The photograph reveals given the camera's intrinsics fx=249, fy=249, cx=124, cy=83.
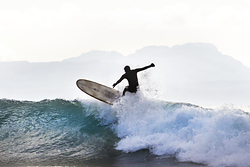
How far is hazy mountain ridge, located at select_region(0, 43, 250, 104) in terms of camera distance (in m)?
57.4

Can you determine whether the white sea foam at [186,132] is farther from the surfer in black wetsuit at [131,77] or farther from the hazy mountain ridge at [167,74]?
the hazy mountain ridge at [167,74]

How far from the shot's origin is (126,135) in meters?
7.22

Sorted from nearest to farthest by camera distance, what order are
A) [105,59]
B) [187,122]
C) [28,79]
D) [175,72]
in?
[187,122] < [105,59] < [175,72] < [28,79]

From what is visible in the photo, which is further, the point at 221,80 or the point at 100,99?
the point at 221,80

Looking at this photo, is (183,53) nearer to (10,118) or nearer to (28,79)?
(28,79)

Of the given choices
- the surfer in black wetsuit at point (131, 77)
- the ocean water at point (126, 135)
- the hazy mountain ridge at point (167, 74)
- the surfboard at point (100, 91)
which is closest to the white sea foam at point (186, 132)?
the ocean water at point (126, 135)

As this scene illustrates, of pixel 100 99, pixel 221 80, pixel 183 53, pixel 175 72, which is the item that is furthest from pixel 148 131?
pixel 183 53

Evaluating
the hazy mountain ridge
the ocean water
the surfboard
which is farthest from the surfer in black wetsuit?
the hazy mountain ridge

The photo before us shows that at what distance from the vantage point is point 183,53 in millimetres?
74438

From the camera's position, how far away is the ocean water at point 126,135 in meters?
5.20

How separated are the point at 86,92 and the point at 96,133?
1.80 metres

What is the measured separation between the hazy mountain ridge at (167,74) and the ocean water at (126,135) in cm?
4298

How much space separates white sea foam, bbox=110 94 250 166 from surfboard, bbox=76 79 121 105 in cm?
82

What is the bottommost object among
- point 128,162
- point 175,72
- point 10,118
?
point 128,162
